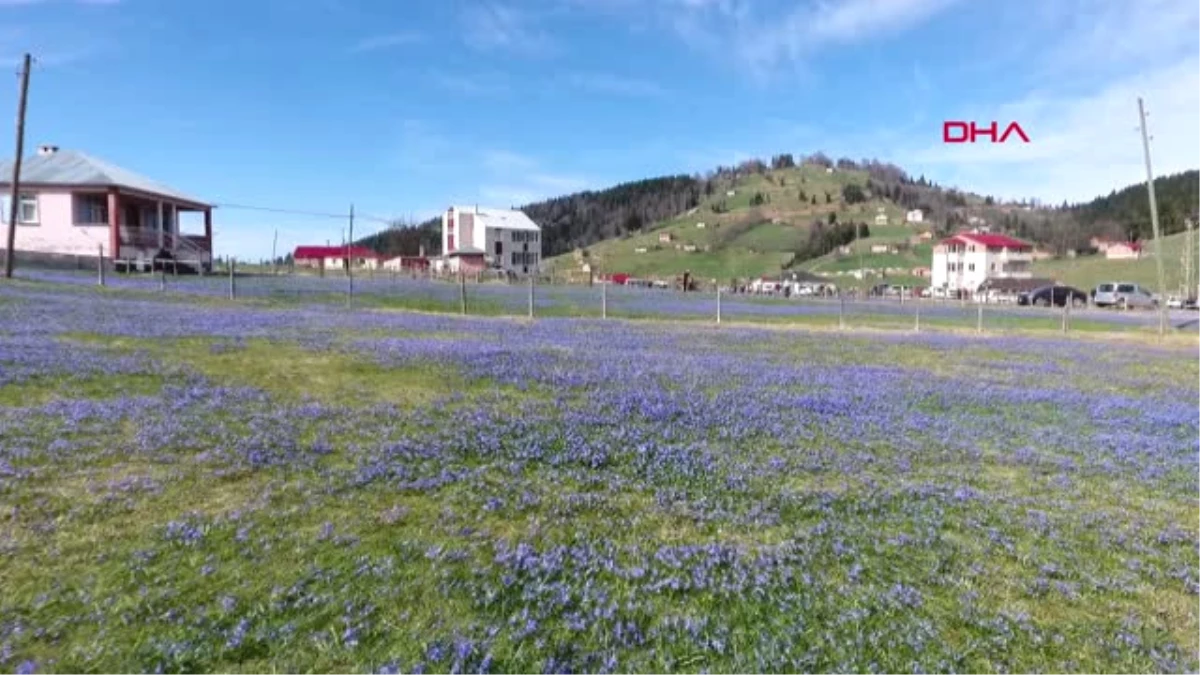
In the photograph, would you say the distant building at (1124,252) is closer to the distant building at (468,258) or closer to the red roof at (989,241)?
the red roof at (989,241)

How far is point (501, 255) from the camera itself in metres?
143

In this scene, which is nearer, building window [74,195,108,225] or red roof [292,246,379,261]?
building window [74,195,108,225]

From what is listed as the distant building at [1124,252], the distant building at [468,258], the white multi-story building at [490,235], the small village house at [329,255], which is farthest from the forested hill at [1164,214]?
the small village house at [329,255]

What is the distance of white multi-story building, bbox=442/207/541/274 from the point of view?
139000 millimetres

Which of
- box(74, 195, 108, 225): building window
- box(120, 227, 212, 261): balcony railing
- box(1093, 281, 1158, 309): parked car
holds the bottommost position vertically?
box(1093, 281, 1158, 309): parked car

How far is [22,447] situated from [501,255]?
453ft

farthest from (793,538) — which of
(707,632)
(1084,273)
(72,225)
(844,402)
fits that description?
(1084,273)

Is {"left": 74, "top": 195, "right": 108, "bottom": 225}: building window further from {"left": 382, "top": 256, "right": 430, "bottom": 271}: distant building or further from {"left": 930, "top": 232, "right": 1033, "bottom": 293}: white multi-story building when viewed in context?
{"left": 930, "top": 232, "right": 1033, "bottom": 293}: white multi-story building

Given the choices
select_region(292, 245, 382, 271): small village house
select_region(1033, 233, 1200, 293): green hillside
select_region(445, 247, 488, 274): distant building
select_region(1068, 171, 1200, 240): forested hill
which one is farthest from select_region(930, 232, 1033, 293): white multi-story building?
select_region(292, 245, 382, 271): small village house

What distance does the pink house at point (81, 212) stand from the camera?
49250 millimetres

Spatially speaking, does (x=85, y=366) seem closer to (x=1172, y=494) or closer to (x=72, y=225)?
(x=1172, y=494)

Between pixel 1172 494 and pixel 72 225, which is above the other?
pixel 72 225

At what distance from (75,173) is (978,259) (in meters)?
138

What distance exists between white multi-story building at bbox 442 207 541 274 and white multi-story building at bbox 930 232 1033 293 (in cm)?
8254
